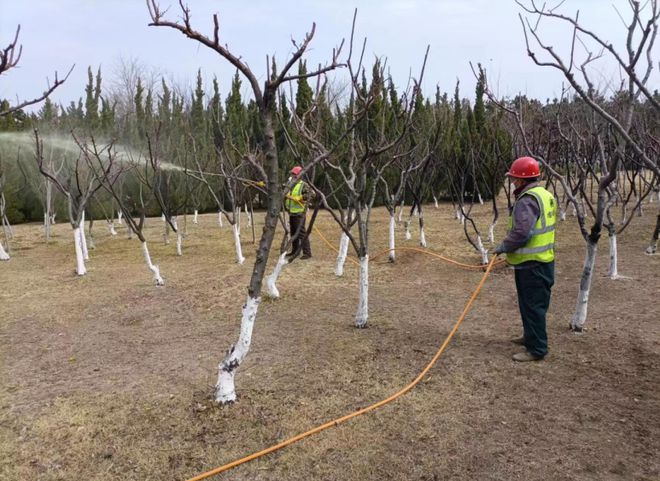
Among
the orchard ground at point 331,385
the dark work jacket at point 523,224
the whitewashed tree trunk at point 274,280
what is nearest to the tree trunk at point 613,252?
the orchard ground at point 331,385

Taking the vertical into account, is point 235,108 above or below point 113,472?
above

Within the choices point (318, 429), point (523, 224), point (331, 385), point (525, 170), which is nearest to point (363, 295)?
point (331, 385)

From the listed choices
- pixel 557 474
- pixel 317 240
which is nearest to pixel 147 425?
pixel 557 474

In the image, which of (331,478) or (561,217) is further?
(561,217)

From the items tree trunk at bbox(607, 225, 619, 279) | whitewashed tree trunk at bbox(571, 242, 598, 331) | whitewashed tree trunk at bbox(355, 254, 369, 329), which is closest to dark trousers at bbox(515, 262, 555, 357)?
whitewashed tree trunk at bbox(571, 242, 598, 331)

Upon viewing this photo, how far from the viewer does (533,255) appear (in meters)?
3.90

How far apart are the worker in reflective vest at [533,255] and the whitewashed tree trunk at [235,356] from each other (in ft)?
6.57

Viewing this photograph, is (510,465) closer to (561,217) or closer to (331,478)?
(331,478)

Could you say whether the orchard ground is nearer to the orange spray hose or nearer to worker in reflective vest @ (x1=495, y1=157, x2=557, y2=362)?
the orange spray hose

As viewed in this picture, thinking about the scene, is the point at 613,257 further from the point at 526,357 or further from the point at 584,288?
the point at 526,357

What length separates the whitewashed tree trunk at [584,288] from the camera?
4441 mm

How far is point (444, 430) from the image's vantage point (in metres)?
3.02

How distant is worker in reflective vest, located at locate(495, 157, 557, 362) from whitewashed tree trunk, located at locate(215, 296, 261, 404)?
2.00 meters

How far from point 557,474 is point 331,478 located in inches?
46.0
